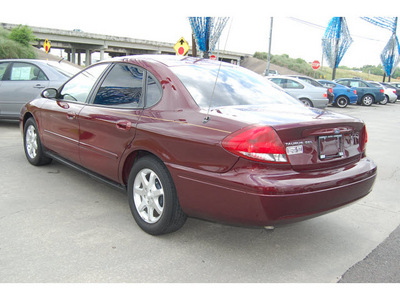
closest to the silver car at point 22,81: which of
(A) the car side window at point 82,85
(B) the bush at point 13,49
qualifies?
(A) the car side window at point 82,85

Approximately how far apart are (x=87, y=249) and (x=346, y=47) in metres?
40.8

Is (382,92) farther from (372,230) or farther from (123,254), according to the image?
(123,254)

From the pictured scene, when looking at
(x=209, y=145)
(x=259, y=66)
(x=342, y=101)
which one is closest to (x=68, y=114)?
(x=209, y=145)

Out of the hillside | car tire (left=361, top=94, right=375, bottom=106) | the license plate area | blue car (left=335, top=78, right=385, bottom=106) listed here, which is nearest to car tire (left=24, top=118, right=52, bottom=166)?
the license plate area

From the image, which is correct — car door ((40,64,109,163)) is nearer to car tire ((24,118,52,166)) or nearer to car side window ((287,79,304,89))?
car tire ((24,118,52,166))

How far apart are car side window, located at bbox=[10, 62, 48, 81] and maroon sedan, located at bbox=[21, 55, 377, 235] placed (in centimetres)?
467

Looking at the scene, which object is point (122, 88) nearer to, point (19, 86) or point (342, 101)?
point (19, 86)

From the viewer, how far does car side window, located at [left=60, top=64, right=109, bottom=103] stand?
4.18 meters

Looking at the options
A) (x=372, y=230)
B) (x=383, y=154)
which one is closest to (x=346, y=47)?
Result: (x=383, y=154)

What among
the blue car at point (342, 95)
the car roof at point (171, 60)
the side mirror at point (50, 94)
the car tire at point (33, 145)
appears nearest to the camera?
the car roof at point (171, 60)

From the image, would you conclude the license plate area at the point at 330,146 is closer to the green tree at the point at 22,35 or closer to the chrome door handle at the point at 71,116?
the chrome door handle at the point at 71,116

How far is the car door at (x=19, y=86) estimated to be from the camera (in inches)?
324

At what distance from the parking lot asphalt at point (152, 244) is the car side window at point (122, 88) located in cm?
109

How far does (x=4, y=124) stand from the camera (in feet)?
30.2
